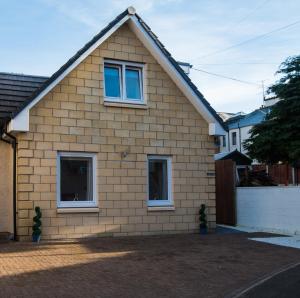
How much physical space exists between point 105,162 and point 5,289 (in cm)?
743

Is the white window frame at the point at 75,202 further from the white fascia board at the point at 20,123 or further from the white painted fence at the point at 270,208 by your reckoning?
the white painted fence at the point at 270,208

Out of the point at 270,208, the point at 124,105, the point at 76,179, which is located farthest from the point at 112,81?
the point at 270,208

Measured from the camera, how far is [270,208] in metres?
17.0

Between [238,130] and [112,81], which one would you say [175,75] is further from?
[238,130]

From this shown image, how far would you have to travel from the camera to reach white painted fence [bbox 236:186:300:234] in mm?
16047

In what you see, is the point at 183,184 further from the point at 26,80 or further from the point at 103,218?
the point at 26,80

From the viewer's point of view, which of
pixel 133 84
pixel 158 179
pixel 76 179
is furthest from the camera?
pixel 158 179

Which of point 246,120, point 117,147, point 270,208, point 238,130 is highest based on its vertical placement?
point 246,120

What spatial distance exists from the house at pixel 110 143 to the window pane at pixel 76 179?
29 millimetres

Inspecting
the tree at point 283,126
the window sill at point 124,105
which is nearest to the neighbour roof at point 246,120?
the tree at point 283,126

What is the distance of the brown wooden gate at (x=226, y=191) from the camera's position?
61.3ft

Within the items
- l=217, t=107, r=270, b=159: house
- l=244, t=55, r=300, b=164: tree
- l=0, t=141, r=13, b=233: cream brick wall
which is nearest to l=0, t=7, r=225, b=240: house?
l=0, t=141, r=13, b=233: cream brick wall

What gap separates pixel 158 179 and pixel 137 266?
241 inches

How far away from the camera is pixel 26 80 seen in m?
16.6
